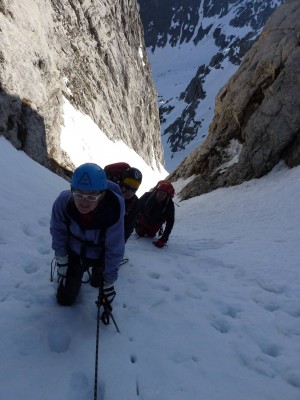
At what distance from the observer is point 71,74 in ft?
109

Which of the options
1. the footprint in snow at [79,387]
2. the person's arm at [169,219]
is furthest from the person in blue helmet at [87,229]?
the person's arm at [169,219]

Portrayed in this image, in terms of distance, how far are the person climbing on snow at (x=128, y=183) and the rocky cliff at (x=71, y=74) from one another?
9296 mm

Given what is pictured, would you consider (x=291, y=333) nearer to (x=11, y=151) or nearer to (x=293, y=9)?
(x=11, y=151)

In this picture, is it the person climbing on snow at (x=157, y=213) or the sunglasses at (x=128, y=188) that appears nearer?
the sunglasses at (x=128, y=188)

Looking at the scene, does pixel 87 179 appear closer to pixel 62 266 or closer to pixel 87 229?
pixel 87 229

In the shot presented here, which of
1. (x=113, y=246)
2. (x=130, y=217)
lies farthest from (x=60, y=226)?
(x=130, y=217)

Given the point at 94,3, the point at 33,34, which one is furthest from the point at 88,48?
the point at 33,34

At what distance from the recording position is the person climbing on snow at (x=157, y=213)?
9.65m

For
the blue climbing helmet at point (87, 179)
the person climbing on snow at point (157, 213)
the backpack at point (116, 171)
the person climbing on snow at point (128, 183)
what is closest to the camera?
the blue climbing helmet at point (87, 179)

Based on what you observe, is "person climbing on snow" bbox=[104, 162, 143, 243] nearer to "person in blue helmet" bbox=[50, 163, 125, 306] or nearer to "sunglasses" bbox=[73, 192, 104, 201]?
"person in blue helmet" bbox=[50, 163, 125, 306]

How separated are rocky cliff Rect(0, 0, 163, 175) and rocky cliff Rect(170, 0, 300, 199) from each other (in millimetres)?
11179

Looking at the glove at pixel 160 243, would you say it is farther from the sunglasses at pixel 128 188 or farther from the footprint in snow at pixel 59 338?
the footprint in snow at pixel 59 338

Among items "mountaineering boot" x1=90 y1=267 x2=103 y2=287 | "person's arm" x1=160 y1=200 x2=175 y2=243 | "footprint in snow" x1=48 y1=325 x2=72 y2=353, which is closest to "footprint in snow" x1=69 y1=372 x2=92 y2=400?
"footprint in snow" x1=48 y1=325 x2=72 y2=353

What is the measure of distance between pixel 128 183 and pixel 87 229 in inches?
102
